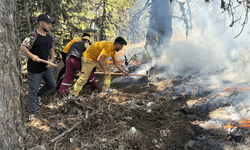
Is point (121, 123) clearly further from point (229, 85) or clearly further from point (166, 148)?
point (229, 85)

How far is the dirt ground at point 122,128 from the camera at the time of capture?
2588 millimetres

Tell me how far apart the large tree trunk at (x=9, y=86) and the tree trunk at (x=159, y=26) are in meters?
7.79

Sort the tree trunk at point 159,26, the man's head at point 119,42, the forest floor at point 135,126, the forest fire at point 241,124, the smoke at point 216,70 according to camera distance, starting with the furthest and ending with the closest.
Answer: the tree trunk at point 159,26 → the man's head at point 119,42 → the smoke at point 216,70 → the forest fire at point 241,124 → the forest floor at point 135,126

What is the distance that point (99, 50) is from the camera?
438 centimetres

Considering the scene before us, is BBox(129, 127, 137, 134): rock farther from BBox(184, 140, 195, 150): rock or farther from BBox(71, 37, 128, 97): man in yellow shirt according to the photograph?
BBox(71, 37, 128, 97): man in yellow shirt

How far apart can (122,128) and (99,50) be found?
6.82 feet

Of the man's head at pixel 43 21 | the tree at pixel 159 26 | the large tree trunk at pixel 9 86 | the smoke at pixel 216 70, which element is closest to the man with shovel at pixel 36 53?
the man's head at pixel 43 21

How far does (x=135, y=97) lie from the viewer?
5.02 meters

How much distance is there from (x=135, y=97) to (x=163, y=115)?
131cm

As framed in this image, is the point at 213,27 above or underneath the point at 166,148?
above

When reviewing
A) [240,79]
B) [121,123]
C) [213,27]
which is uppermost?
[213,27]

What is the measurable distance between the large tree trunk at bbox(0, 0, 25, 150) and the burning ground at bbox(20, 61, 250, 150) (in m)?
0.25

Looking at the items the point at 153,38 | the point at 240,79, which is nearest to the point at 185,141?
the point at 240,79

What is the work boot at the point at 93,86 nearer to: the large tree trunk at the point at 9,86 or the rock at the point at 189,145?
the large tree trunk at the point at 9,86
